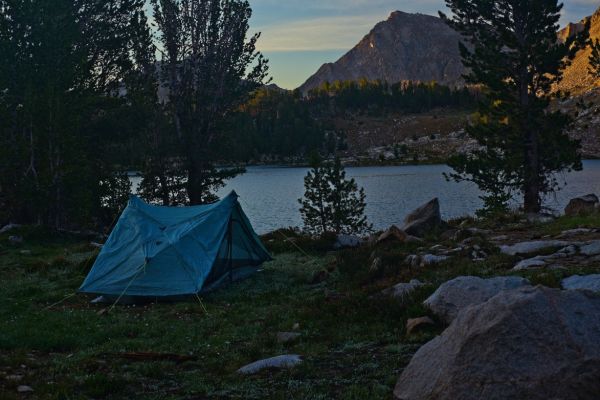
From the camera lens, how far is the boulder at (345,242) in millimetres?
25594

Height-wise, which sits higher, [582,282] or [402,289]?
[582,282]

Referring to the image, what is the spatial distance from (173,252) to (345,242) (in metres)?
9.90

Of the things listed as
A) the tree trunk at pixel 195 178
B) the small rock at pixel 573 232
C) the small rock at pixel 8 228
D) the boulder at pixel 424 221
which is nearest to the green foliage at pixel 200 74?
the tree trunk at pixel 195 178

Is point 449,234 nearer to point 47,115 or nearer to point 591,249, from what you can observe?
point 591,249

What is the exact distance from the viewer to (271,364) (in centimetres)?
960

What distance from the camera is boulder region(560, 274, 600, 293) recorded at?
34.4 feet

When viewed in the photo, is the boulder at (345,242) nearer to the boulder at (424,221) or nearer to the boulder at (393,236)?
the boulder at (424,221)

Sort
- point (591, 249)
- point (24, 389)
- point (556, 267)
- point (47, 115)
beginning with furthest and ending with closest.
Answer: point (47, 115) < point (591, 249) < point (556, 267) < point (24, 389)

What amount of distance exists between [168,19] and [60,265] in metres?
23.7

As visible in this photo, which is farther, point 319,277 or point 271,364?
point 319,277

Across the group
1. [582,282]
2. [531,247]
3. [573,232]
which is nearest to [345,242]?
[573,232]

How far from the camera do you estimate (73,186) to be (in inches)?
1323

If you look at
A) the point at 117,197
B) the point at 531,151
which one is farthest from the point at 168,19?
the point at 531,151

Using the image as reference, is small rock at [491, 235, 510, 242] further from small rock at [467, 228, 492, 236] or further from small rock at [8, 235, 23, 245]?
small rock at [8, 235, 23, 245]
